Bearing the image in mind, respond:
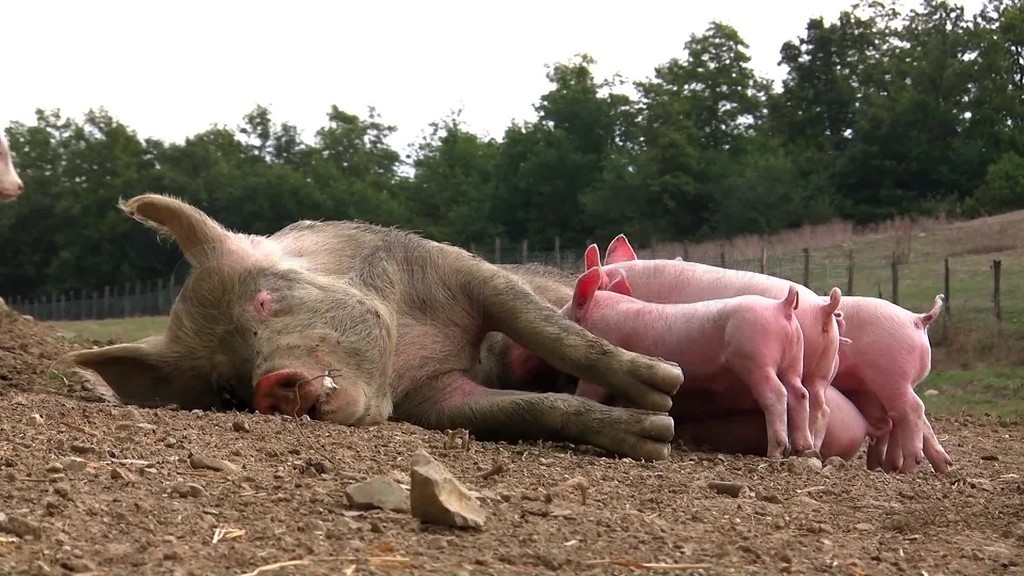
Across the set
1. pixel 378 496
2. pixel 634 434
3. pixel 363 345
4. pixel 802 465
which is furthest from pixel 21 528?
pixel 802 465

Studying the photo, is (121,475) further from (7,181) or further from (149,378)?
(7,181)

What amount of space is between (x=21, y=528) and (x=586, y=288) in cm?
338

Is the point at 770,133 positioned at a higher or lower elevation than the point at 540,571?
higher

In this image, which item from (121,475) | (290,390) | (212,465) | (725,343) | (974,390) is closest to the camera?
(121,475)

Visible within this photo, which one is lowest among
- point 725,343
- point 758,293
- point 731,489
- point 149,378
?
point 731,489

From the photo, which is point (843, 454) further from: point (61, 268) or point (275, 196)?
point (61, 268)

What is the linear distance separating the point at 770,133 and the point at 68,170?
2226cm

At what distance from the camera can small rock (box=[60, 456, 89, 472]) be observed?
325 cm

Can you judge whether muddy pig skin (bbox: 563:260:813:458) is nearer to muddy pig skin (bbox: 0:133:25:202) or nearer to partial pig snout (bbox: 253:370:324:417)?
partial pig snout (bbox: 253:370:324:417)

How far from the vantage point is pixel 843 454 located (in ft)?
18.4

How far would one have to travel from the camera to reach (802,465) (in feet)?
15.3

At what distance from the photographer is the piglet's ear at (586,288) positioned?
5.68 meters

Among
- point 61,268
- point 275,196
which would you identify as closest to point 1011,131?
point 275,196

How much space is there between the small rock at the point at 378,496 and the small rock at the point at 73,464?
0.68 meters
